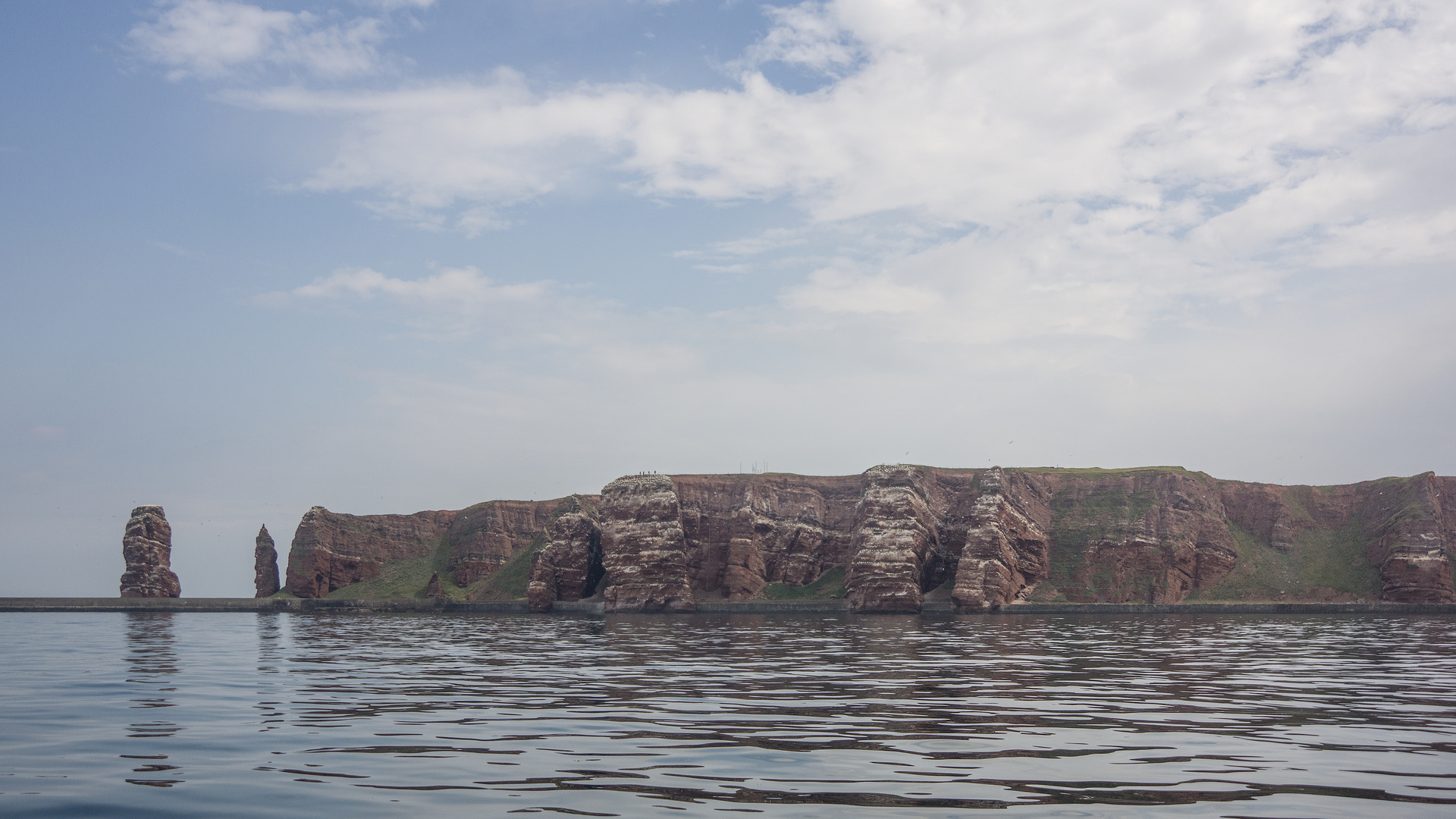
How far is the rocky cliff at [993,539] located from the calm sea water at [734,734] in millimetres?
85445

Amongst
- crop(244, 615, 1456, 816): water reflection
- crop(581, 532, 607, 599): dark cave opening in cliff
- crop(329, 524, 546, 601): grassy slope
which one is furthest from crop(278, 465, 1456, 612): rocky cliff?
crop(244, 615, 1456, 816): water reflection

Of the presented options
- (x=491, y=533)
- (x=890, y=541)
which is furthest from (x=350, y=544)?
(x=890, y=541)

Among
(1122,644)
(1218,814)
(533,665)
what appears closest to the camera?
(1218,814)

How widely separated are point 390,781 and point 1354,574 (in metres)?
139

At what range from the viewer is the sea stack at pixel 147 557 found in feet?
534

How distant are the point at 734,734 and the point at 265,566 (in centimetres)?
18708

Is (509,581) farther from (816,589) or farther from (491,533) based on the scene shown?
(816,589)

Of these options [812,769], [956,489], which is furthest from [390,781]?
[956,489]

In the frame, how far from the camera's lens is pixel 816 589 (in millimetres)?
144250

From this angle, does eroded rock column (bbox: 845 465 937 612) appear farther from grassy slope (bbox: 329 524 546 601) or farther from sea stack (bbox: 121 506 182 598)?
sea stack (bbox: 121 506 182 598)

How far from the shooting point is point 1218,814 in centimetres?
1298

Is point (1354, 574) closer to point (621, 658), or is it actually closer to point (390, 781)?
point (621, 658)

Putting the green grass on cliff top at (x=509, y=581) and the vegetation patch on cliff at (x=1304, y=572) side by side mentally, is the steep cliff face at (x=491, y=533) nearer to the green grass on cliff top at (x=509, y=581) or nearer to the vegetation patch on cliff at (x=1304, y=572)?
the green grass on cliff top at (x=509, y=581)

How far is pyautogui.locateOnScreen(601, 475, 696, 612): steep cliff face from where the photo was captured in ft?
438
